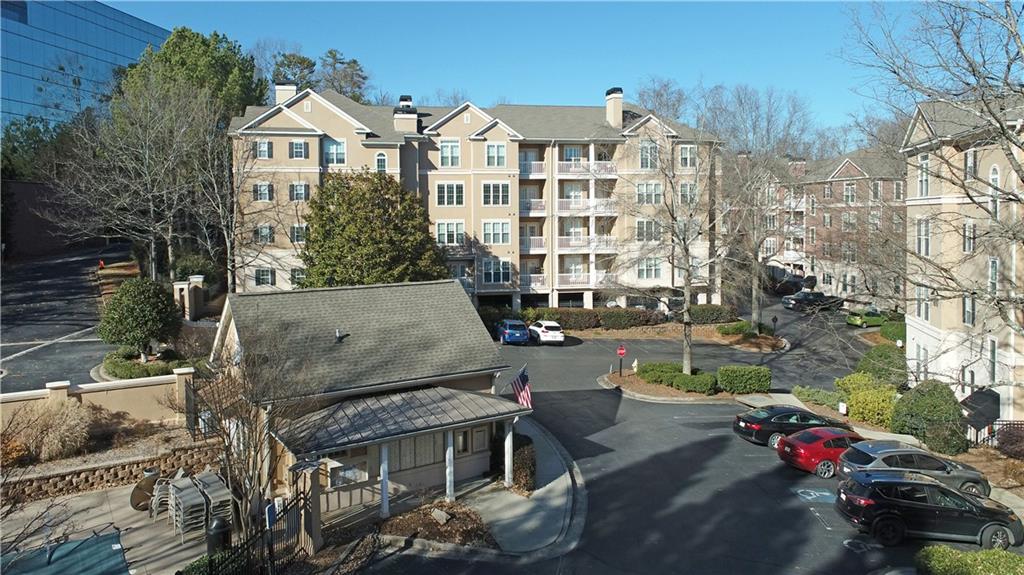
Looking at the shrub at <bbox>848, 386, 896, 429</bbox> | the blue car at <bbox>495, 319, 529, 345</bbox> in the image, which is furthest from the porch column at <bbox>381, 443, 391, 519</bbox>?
the blue car at <bbox>495, 319, 529, 345</bbox>

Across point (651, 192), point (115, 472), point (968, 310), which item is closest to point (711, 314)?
Answer: point (651, 192)

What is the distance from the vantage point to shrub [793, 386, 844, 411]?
30809 millimetres

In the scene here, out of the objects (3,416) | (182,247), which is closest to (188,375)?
(3,416)

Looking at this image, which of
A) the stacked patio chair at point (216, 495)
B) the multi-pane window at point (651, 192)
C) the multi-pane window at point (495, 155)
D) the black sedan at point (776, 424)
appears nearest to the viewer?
the stacked patio chair at point (216, 495)

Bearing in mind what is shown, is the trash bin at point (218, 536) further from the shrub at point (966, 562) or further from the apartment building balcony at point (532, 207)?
the apartment building balcony at point (532, 207)

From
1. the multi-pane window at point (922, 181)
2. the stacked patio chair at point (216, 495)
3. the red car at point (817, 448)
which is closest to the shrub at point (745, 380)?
the red car at point (817, 448)

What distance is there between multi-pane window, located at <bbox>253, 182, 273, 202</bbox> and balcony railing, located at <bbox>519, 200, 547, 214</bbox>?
16.5m

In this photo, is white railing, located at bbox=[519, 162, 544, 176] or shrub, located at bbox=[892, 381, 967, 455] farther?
white railing, located at bbox=[519, 162, 544, 176]

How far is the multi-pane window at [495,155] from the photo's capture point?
159 ft

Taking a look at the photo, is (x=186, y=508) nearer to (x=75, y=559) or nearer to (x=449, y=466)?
(x=75, y=559)

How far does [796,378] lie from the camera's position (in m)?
37.1

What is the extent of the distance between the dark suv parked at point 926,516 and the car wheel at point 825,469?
4.55m

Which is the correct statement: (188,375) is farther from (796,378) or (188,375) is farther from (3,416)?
(796,378)

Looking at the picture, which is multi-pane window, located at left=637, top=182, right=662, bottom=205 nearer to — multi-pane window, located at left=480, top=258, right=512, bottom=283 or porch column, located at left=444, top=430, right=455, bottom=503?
multi-pane window, located at left=480, top=258, right=512, bottom=283
